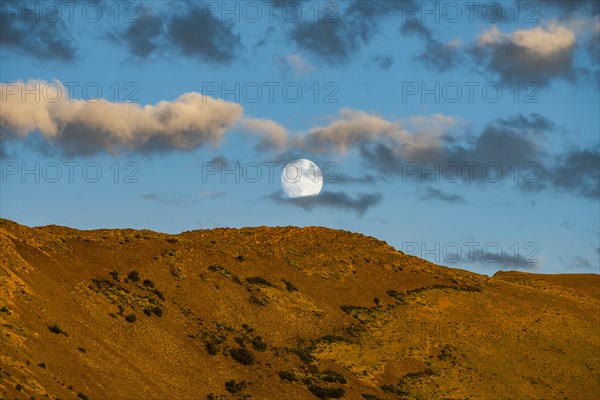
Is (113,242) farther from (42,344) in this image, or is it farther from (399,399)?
(399,399)

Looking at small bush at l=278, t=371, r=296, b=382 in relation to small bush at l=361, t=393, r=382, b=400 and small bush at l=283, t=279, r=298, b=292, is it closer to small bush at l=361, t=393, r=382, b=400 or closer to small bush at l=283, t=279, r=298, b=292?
small bush at l=361, t=393, r=382, b=400

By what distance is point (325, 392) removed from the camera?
71.3m

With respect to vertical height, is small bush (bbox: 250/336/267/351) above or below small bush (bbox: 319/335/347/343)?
below

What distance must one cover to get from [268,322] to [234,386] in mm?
13961

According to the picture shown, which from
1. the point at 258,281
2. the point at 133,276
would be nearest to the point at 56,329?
the point at 133,276

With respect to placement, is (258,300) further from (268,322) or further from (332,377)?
(332,377)

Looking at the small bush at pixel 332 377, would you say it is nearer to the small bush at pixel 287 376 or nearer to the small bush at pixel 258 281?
the small bush at pixel 287 376

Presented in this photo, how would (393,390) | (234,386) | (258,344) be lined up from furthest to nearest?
(258,344), (393,390), (234,386)

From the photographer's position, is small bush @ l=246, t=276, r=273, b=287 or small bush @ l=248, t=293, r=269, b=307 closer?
small bush @ l=248, t=293, r=269, b=307

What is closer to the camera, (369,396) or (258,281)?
(369,396)

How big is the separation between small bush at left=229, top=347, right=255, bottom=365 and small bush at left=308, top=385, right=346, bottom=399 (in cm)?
586

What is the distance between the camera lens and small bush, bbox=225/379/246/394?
67438mm

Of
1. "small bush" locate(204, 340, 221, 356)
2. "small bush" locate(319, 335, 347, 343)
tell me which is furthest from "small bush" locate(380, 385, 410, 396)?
"small bush" locate(204, 340, 221, 356)

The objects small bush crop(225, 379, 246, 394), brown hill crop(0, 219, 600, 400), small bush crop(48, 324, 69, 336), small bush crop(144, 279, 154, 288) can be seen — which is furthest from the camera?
small bush crop(144, 279, 154, 288)
